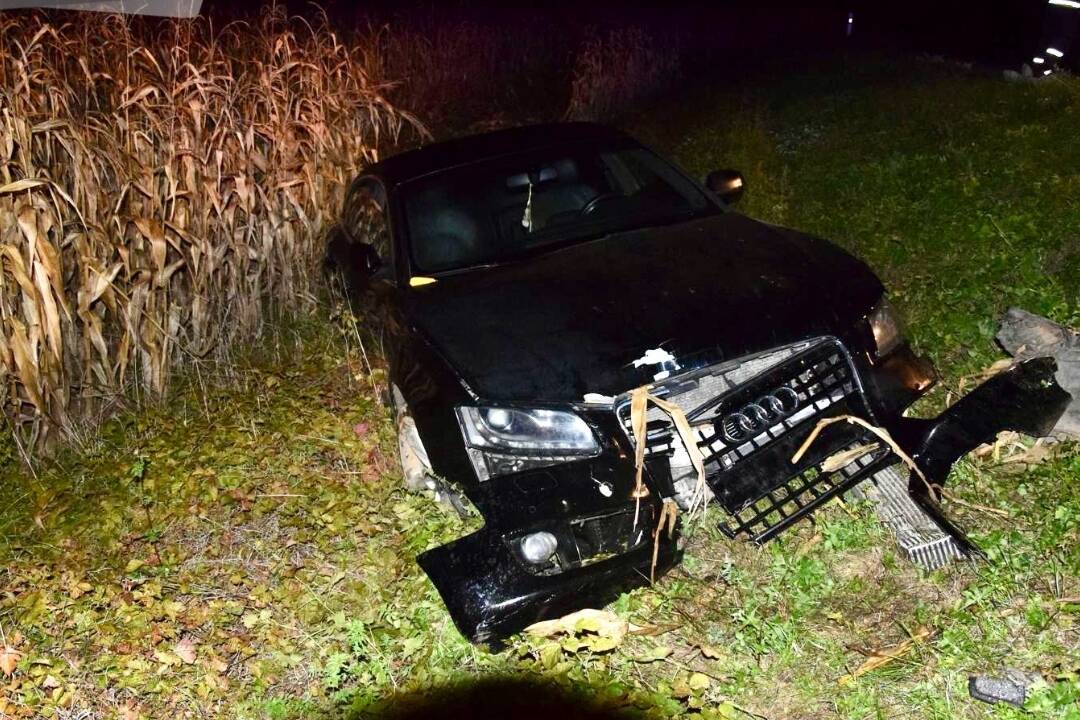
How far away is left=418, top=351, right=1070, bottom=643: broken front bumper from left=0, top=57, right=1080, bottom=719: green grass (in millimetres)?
287

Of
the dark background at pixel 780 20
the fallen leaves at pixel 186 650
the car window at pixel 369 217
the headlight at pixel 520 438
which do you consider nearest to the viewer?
the headlight at pixel 520 438

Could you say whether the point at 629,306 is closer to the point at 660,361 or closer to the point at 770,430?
the point at 660,361

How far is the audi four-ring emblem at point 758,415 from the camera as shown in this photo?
10.2 ft

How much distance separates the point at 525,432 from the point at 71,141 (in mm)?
2803

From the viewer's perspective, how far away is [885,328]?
357 cm

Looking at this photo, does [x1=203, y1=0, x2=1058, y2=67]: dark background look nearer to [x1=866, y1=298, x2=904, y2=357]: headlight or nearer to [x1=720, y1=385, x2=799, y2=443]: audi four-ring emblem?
[x1=866, y1=298, x2=904, y2=357]: headlight

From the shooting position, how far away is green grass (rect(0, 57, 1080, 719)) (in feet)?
9.64

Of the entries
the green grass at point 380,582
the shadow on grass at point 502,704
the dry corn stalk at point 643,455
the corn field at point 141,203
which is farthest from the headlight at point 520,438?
the corn field at point 141,203

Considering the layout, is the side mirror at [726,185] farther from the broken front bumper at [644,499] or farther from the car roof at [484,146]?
the broken front bumper at [644,499]

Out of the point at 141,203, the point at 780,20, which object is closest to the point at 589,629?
the point at 141,203

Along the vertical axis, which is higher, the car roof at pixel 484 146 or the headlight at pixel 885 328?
the car roof at pixel 484 146

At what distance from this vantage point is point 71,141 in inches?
173

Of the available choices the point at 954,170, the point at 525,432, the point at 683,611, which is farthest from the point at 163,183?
the point at 954,170

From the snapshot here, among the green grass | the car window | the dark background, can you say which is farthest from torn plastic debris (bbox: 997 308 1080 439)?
the dark background
